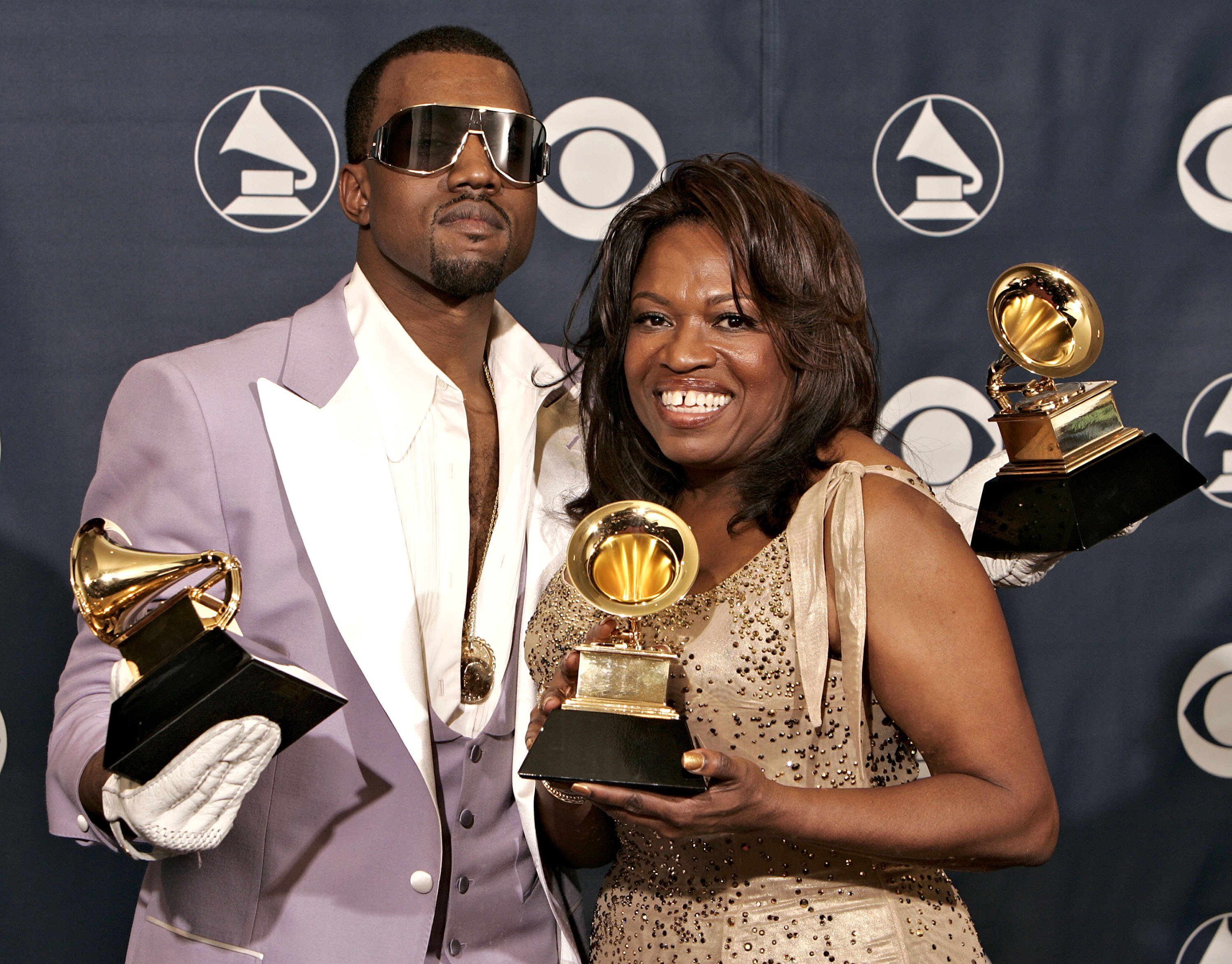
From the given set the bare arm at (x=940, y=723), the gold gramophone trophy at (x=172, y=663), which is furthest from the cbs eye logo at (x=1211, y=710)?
the gold gramophone trophy at (x=172, y=663)

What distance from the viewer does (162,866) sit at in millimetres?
2170

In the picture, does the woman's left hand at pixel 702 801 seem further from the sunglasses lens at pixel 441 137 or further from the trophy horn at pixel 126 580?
the sunglasses lens at pixel 441 137

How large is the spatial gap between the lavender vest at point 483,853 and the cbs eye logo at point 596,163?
1.38 m

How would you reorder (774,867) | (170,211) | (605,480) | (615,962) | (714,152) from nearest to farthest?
(774,867) < (615,962) < (605,480) < (170,211) < (714,152)

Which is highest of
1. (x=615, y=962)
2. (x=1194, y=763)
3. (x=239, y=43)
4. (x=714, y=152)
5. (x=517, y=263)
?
(x=239, y=43)

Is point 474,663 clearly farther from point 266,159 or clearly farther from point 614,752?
point 266,159

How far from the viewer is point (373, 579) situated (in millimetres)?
2094

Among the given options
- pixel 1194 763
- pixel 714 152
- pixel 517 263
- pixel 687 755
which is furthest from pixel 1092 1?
pixel 687 755

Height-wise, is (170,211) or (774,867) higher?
(170,211)

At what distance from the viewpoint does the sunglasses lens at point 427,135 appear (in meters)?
2.35

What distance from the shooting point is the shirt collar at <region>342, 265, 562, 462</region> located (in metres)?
2.34

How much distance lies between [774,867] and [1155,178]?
7.70 feet

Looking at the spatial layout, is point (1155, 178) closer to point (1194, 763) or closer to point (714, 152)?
point (714, 152)

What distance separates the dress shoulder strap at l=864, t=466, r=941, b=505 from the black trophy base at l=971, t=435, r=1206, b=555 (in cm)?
19
